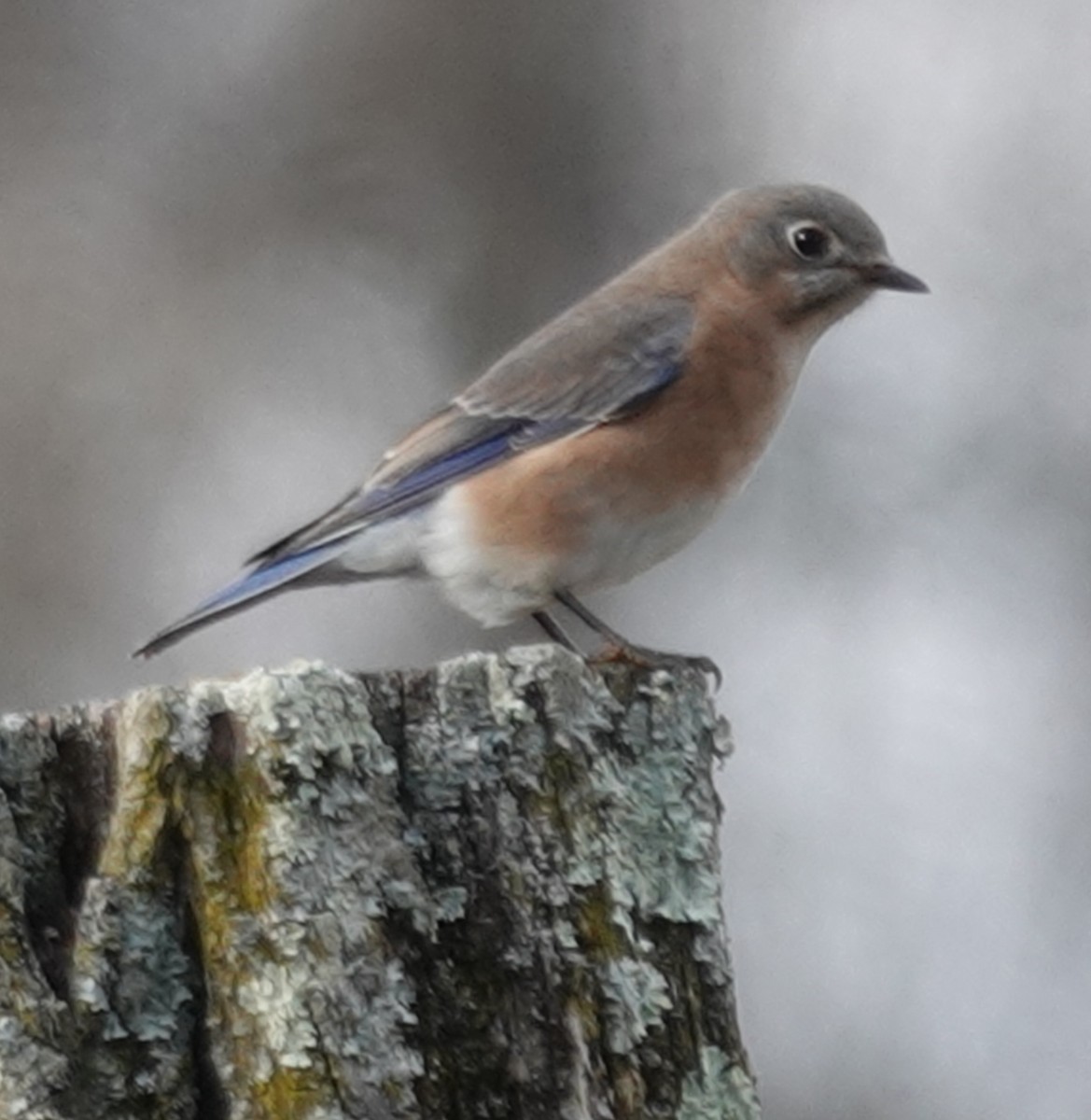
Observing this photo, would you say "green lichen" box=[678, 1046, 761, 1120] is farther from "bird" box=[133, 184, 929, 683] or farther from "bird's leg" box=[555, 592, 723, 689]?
"bird" box=[133, 184, 929, 683]

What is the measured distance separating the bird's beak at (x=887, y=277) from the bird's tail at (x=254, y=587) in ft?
4.92

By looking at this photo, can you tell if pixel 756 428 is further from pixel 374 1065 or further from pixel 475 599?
pixel 374 1065

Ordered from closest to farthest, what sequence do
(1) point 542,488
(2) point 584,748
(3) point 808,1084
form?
1. (2) point 584,748
2. (1) point 542,488
3. (3) point 808,1084

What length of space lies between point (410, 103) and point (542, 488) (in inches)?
175

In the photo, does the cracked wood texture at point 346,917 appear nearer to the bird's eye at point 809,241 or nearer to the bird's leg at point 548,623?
the bird's leg at point 548,623

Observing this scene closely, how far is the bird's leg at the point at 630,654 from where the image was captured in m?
4.62

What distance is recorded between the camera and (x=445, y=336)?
9930 mm

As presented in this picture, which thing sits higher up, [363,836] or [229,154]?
[229,154]

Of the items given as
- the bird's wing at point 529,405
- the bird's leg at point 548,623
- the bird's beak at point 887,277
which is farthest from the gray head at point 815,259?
the bird's leg at point 548,623

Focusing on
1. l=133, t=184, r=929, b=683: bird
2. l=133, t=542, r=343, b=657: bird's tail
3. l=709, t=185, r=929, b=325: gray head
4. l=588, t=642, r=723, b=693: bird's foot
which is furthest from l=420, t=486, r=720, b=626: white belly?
l=709, t=185, r=929, b=325: gray head

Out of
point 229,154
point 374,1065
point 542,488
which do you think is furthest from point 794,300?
point 229,154

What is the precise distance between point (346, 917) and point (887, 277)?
3.66 m

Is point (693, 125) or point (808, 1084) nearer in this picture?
point (808, 1084)

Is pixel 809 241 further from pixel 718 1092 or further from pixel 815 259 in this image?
pixel 718 1092
